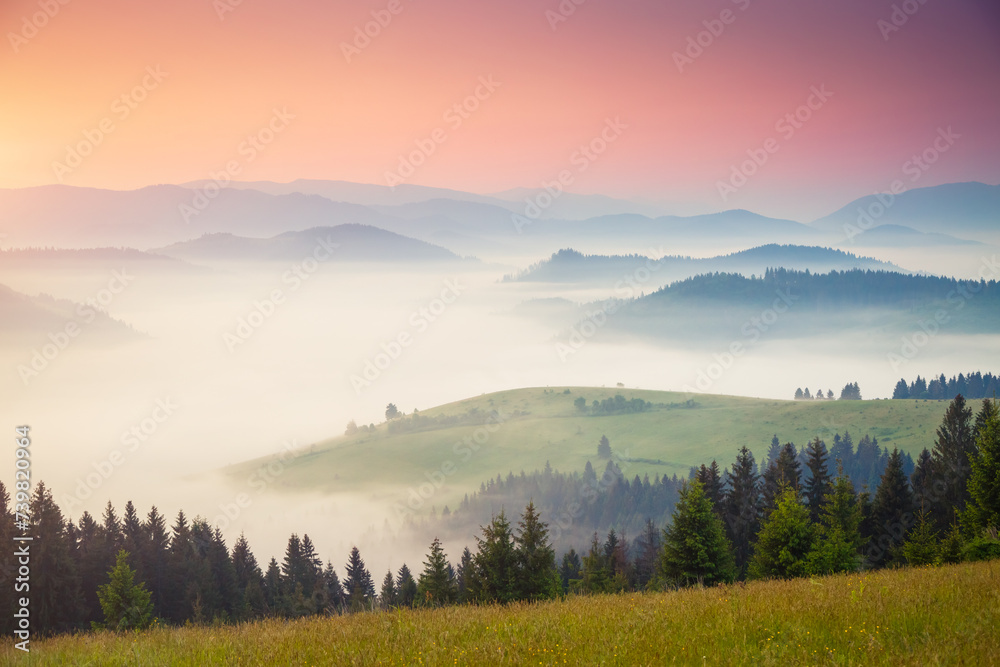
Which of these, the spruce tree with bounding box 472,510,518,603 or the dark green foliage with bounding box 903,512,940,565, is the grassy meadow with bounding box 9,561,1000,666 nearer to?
the spruce tree with bounding box 472,510,518,603

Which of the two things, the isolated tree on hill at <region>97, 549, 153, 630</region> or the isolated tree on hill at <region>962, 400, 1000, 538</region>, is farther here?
the isolated tree on hill at <region>97, 549, 153, 630</region>

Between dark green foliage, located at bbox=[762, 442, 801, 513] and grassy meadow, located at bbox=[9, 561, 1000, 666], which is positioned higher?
grassy meadow, located at bbox=[9, 561, 1000, 666]

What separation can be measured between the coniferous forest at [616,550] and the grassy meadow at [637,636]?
3337mm

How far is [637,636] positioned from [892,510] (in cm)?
6293

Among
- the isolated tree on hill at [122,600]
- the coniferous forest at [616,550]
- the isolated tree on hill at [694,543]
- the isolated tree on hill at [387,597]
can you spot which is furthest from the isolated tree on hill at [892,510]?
the isolated tree on hill at [122,600]

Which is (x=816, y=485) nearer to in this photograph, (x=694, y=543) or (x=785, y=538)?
(x=785, y=538)

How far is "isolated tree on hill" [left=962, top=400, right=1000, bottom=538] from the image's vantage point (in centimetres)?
3578

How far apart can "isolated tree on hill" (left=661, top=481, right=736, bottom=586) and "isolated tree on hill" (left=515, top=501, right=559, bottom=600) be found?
7309mm

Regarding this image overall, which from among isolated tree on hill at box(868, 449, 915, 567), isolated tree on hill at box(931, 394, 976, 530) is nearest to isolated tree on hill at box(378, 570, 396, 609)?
isolated tree on hill at box(868, 449, 915, 567)

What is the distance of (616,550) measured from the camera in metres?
84.2

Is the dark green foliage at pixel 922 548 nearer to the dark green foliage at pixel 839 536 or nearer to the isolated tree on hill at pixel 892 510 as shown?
the dark green foliage at pixel 839 536

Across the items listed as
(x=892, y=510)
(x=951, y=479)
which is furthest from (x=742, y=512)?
(x=951, y=479)

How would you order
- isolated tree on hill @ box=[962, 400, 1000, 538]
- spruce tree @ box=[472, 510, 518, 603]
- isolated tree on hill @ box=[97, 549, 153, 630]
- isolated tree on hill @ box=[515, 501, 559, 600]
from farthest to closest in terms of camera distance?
isolated tree on hill @ box=[97, 549, 153, 630]
isolated tree on hill @ box=[515, 501, 559, 600]
spruce tree @ box=[472, 510, 518, 603]
isolated tree on hill @ box=[962, 400, 1000, 538]

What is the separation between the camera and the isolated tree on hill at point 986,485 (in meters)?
35.8
